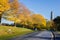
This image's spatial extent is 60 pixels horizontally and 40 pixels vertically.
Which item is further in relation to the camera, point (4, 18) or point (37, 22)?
point (37, 22)

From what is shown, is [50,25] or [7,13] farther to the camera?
[50,25]

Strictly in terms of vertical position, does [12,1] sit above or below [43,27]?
above

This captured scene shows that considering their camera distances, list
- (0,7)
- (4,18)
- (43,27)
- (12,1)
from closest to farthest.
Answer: (0,7), (12,1), (4,18), (43,27)

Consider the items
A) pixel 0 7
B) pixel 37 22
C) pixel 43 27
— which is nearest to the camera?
pixel 0 7

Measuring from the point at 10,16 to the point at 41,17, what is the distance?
78.5 meters

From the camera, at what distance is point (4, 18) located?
53594 millimetres

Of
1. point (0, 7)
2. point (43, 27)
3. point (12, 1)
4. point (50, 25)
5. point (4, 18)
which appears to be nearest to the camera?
point (0, 7)

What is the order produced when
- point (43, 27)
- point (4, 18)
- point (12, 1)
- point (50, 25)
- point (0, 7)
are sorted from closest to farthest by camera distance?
point (0, 7) → point (12, 1) → point (4, 18) → point (43, 27) → point (50, 25)

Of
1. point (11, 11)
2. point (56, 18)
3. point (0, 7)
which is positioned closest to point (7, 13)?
point (11, 11)

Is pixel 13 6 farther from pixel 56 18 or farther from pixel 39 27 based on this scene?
pixel 56 18

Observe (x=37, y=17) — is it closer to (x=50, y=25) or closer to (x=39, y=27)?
(x=39, y=27)

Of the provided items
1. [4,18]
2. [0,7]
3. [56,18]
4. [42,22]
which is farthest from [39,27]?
[0,7]

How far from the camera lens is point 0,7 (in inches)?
1323

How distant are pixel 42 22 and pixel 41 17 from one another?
3281 millimetres
